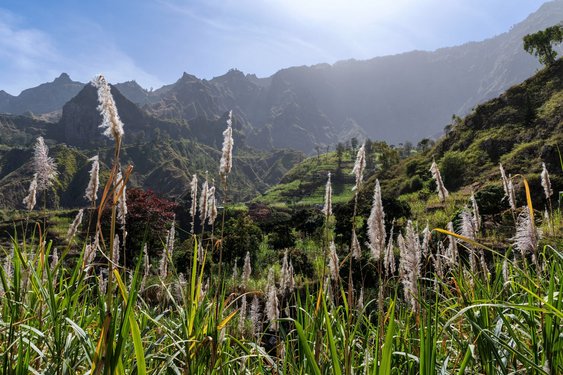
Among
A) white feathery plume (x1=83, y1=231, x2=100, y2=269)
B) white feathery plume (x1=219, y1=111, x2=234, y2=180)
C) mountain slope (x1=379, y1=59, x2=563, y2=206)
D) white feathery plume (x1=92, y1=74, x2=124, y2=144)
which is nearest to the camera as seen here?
white feathery plume (x1=92, y1=74, x2=124, y2=144)

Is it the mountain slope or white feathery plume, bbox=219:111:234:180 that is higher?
the mountain slope

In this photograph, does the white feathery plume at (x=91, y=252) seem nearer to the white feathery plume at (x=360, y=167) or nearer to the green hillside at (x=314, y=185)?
the white feathery plume at (x=360, y=167)

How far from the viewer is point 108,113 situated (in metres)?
1.61

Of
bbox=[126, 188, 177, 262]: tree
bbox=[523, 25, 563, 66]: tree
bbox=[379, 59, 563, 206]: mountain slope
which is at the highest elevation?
bbox=[523, 25, 563, 66]: tree

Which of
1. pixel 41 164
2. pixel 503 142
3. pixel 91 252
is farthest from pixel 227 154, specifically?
pixel 503 142

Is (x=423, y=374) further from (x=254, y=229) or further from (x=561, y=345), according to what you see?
(x=254, y=229)

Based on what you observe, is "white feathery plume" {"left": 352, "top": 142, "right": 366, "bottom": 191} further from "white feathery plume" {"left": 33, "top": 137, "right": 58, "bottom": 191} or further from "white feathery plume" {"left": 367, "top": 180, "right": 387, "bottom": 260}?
"white feathery plume" {"left": 33, "top": 137, "right": 58, "bottom": 191}

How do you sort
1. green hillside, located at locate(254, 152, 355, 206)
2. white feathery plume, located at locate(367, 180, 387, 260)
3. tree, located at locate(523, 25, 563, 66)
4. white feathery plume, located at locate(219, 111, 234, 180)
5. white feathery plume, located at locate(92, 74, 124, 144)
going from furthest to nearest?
1. green hillside, located at locate(254, 152, 355, 206)
2. tree, located at locate(523, 25, 563, 66)
3. white feathery plume, located at locate(219, 111, 234, 180)
4. white feathery plume, located at locate(367, 180, 387, 260)
5. white feathery plume, located at locate(92, 74, 124, 144)

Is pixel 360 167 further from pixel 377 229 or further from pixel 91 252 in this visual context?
pixel 91 252

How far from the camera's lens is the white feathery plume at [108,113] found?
5.06ft

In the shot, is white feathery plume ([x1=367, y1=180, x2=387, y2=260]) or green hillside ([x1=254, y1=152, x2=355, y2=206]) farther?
green hillside ([x1=254, y1=152, x2=355, y2=206])

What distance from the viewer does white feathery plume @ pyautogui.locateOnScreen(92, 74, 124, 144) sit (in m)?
1.54

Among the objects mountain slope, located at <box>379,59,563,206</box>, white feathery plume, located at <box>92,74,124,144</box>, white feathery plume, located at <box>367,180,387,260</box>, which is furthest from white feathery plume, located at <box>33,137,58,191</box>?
mountain slope, located at <box>379,59,563,206</box>

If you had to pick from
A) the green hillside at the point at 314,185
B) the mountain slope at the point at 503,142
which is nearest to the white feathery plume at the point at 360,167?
the mountain slope at the point at 503,142
